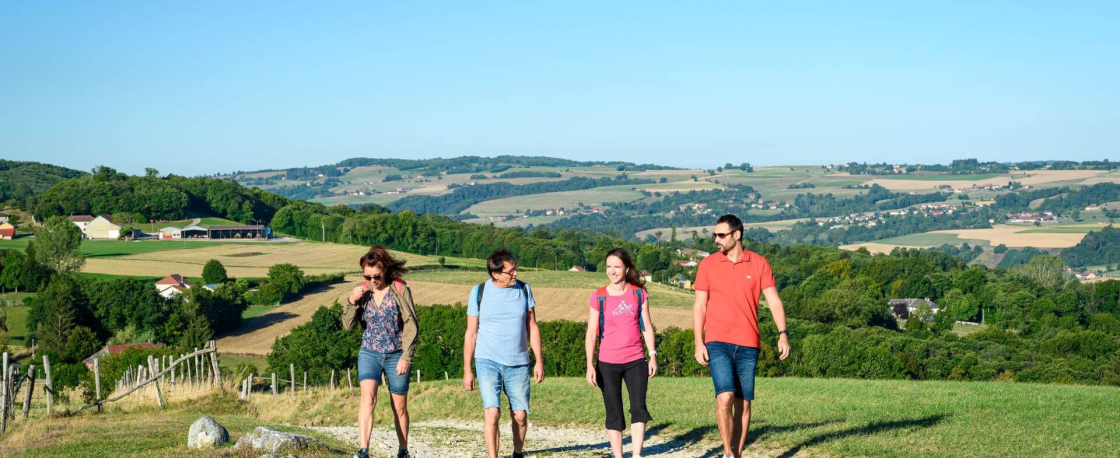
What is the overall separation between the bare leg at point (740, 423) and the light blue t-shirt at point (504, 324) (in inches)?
89.4

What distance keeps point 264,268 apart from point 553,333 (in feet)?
162

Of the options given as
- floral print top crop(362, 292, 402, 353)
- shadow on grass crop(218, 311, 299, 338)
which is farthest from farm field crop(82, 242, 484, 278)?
floral print top crop(362, 292, 402, 353)

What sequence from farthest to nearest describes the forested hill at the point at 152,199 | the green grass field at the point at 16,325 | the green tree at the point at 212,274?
the forested hill at the point at 152,199 < the green tree at the point at 212,274 < the green grass field at the point at 16,325

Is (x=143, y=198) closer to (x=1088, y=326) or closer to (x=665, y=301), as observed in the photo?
(x=665, y=301)

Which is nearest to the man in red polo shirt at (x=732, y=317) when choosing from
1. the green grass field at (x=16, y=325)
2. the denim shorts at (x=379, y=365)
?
the denim shorts at (x=379, y=365)

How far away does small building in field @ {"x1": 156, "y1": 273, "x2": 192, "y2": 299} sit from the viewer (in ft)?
267

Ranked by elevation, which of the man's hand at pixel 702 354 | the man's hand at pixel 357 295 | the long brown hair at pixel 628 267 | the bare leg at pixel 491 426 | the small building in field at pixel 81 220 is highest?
the long brown hair at pixel 628 267

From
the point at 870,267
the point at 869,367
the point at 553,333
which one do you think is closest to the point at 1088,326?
the point at 870,267

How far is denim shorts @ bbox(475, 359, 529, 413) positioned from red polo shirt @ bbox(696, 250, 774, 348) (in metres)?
1.93

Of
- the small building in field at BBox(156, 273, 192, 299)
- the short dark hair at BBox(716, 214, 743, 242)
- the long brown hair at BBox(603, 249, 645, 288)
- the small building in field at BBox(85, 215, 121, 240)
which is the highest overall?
the short dark hair at BBox(716, 214, 743, 242)

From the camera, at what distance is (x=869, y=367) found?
53781 mm

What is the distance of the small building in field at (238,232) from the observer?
129 metres

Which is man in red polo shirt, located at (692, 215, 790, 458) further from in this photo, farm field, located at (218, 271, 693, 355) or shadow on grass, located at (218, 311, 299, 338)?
shadow on grass, located at (218, 311, 299, 338)

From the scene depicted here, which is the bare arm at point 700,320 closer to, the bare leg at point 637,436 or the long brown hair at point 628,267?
the long brown hair at point 628,267
